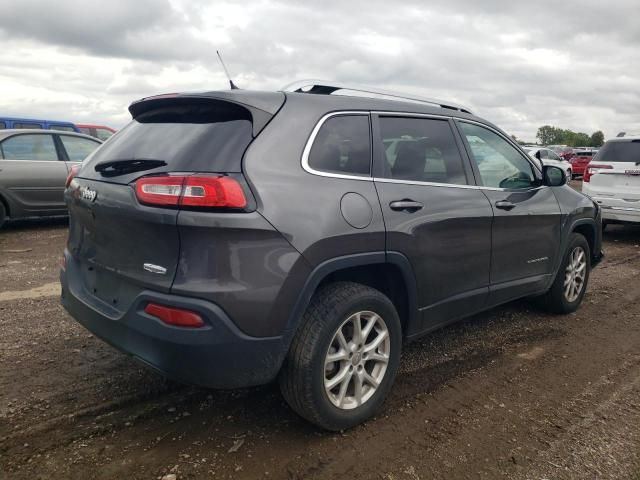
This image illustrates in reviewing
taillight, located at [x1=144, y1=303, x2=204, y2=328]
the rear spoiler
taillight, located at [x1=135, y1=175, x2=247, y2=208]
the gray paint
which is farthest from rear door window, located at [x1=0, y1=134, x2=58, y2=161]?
taillight, located at [x1=144, y1=303, x2=204, y2=328]

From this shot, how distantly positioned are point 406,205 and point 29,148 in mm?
7278

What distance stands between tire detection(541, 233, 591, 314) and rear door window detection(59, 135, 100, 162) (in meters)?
7.23

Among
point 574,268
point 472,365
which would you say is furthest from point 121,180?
point 574,268

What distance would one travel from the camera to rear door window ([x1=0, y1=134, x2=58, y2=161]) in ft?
26.3

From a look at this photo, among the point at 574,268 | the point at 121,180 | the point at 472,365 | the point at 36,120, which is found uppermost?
the point at 36,120

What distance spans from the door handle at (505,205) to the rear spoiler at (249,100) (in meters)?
1.82

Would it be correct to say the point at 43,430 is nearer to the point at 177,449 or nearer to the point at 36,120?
the point at 177,449

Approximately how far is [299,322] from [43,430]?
1459mm

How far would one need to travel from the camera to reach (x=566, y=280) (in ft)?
→ 15.9

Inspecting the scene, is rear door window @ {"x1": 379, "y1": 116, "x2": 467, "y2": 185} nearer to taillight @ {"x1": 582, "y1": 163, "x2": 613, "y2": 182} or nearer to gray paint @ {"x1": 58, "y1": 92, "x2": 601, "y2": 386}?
gray paint @ {"x1": 58, "y1": 92, "x2": 601, "y2": 386}

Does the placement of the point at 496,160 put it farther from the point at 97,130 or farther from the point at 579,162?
the point at 579,162

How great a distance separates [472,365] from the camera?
379cm

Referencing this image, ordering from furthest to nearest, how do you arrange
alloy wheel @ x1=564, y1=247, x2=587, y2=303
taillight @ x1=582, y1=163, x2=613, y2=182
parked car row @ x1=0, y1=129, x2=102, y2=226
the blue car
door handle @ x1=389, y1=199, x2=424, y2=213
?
the blue car
taillight @ x1=582, y1=163, x2=613, y2=182
parked car row @ x1=0, y1=129, x2=102, y2=226
alloy wheel @ x1=564, y1=247, x2=587, y2=303
door handle @ x1=389, y1=199, x2=424, y2=213

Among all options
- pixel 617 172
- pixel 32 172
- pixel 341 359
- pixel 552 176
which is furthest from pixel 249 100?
pixel 617 172
